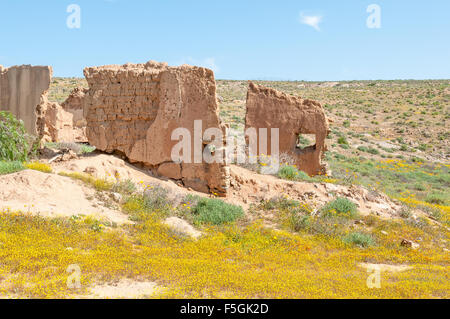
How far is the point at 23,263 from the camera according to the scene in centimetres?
498

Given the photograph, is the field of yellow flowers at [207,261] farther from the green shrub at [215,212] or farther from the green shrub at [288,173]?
the green shrub at [288,173]

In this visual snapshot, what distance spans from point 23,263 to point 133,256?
1.50 m

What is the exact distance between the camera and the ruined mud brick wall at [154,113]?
31.3 feet

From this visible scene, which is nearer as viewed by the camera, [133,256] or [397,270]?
[133,256]

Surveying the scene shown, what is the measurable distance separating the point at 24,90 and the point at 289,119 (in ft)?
29.3

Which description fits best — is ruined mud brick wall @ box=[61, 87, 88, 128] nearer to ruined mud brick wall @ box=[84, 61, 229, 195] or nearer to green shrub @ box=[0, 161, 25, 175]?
ruined mud brick wall @ box=[84, 61, 229, 195]

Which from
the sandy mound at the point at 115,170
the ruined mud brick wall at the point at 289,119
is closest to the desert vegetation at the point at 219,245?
the sandy mound at the point at 115,170

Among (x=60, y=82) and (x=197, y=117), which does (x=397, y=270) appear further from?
(x=60, y=82)

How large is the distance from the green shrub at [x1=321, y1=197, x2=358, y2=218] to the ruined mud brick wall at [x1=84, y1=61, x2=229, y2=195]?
102 inches

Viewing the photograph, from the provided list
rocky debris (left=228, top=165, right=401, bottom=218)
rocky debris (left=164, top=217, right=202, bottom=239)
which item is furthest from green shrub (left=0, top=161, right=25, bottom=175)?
rocky debris (left=228, top=165, right=401, bottom=218)

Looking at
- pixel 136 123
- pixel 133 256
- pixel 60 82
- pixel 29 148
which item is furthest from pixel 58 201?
pixel 60 82

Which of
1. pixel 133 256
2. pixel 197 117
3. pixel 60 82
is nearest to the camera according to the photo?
pixel 133 256

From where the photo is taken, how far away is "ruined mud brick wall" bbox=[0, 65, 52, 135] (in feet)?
37.3
